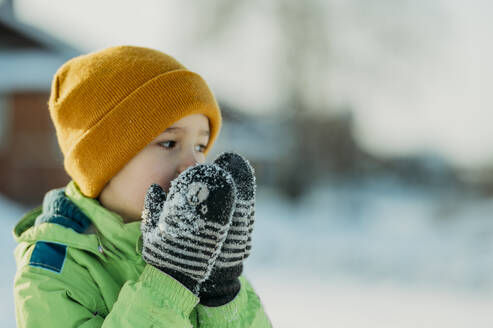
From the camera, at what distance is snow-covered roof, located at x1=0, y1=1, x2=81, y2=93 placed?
449 inches

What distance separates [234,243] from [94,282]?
44 cm

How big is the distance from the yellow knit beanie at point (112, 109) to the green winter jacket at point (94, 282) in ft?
0.43

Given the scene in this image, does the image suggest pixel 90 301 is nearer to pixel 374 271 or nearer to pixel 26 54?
pixel 374 271

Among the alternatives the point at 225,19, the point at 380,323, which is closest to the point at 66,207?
the point at 380,323

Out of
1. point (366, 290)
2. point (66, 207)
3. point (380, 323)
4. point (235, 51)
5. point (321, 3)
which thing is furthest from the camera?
point (321, 3)

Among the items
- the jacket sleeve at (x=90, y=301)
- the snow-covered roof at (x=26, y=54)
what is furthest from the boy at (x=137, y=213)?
the snow-covered roof at (x=26, y=54)

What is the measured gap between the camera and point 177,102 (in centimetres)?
164

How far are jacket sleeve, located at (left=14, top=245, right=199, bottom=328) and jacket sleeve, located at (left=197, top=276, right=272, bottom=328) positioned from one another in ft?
0.51

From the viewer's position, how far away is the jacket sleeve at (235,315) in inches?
57.1

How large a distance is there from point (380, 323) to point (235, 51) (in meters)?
13.6

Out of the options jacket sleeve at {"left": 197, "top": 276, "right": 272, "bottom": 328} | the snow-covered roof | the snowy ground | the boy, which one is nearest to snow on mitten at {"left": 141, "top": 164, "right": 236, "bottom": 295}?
the boy

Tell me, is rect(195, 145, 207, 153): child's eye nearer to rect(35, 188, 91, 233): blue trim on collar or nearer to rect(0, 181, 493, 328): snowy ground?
rect(35, 188, 91, 233): blue trim on collar

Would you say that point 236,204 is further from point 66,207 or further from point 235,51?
point 235,51

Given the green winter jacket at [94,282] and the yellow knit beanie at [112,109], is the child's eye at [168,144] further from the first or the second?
the green winter jacket at [94,282]
